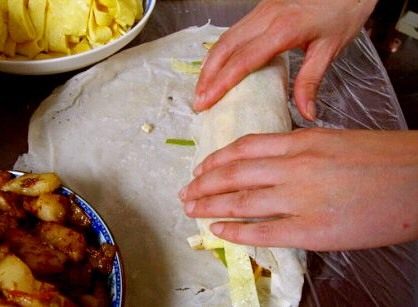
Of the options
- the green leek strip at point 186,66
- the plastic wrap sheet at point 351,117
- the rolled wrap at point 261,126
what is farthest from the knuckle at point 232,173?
the green leek strip at point 186,66

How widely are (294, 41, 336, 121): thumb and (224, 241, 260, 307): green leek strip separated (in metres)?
0.34

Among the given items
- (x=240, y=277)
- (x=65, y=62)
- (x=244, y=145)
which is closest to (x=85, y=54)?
(x=65, y=62)

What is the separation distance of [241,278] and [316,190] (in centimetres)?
22

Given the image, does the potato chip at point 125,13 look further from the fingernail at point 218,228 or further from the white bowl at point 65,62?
the fingernail at point 218,228

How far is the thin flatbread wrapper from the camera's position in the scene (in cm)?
106

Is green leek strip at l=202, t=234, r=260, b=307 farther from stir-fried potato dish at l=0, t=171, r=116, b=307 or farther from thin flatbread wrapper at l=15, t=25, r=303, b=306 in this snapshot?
stir-fried potato dish at l=0, t=171, r=116, b=307

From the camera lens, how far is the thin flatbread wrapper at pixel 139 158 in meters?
1.06

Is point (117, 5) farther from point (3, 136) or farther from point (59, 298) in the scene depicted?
point (59, 298)

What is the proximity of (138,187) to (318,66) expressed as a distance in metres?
0.47

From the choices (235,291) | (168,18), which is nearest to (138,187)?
→ (235,291)

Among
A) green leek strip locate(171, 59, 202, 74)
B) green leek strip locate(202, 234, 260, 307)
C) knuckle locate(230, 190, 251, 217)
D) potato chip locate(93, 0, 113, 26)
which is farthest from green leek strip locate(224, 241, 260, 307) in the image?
potato chip locate(93, 0, 113, 26)

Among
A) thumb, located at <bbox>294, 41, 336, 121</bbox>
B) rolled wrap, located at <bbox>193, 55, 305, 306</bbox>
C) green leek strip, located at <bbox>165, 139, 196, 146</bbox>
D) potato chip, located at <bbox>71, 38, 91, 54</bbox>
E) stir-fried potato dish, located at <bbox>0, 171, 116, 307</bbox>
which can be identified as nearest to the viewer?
stir-fried potato dish, located at <bbox>0, 171, 116, 307</bbox>

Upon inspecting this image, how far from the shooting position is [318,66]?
123cm

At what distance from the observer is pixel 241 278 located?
3.25ft
